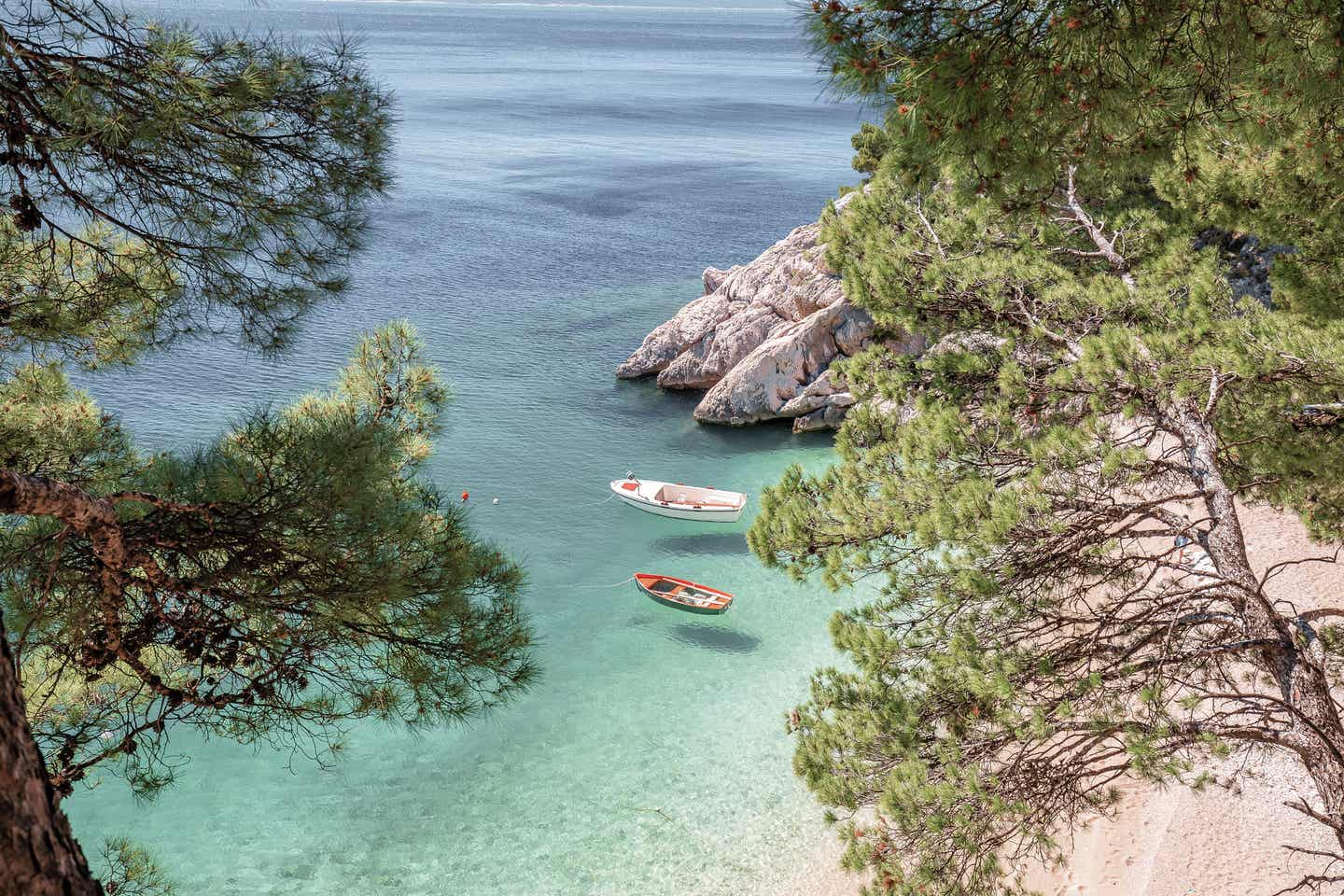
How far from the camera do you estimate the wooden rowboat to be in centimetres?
1388

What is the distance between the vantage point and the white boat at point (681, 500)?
54.6 feet

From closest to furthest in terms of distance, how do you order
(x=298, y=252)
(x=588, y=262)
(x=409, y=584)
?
(x=409, y=584)
(x=298, y=252)
(x=588, y=262)

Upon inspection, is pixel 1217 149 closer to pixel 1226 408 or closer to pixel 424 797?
pixel 1226 408

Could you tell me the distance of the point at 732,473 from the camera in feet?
61.5

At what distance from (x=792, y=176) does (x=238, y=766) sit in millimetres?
→ 34855

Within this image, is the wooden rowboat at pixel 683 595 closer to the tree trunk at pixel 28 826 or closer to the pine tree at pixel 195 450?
the pine tree at pixel 195 450

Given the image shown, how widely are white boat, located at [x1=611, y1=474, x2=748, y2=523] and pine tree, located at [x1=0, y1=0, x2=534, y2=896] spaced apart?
36.7 ft

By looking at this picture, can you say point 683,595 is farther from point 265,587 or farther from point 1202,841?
point 265,587

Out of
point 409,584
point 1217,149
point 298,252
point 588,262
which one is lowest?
point 588,262

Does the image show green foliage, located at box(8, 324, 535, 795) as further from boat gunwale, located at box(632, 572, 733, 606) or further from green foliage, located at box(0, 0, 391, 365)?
boat gunwale, located at box(632, 572, 733, 606)

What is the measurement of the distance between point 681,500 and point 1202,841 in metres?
10.7

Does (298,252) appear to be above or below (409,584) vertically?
above

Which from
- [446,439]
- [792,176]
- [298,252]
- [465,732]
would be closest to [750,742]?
[465,732]

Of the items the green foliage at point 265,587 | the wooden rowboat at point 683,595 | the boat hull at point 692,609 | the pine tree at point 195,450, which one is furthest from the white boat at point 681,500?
the green foliage at point 265,587
